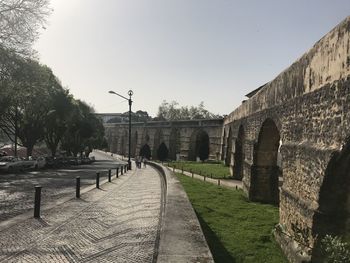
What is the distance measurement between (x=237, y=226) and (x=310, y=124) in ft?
13.4

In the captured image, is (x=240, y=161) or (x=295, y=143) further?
(x=240, y=161)

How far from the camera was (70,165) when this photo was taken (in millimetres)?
41219

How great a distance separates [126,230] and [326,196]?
14.7 ft

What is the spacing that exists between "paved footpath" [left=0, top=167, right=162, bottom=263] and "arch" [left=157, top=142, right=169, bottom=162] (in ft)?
147

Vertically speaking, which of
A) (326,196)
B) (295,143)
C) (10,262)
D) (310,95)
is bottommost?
(10,262)

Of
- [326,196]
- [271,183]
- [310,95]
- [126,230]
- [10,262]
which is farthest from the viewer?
[271,183]

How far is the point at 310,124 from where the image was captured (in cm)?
848

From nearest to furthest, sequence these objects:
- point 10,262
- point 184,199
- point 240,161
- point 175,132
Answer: point 10,262 < point 184,199 < point 240,161 < point 175,132

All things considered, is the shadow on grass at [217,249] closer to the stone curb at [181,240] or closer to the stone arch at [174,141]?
the stone curb at [181,240]

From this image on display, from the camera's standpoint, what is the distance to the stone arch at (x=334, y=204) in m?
7.04

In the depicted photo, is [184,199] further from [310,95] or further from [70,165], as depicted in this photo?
[70,165]

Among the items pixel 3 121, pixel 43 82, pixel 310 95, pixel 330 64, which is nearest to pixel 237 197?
pixel 310 95

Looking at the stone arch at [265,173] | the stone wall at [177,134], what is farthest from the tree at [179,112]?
the stone arch at [265,173]

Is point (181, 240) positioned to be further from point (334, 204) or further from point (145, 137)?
point (145, 137)
